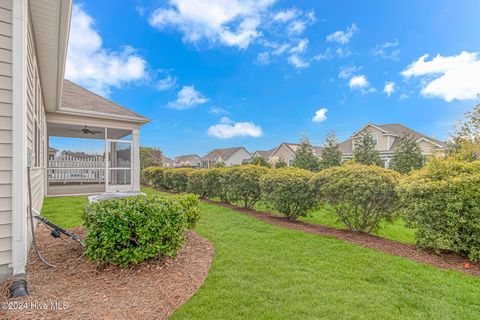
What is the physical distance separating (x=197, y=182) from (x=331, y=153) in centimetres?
1637

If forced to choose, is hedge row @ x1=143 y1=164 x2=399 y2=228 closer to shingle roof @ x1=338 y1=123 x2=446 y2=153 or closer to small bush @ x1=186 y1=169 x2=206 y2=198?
small bush @ x1=186 y1=169 x2=206 y2=198

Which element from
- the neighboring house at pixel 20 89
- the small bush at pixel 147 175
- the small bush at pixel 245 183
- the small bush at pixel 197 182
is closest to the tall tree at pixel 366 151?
the small bush at pixel 197 182

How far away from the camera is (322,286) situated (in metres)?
2.96

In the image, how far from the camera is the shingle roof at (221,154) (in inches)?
1877

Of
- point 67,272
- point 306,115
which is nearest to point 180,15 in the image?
point 67,272

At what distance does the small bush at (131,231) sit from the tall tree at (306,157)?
21.1 m

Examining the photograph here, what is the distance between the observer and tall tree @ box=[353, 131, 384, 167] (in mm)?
21130

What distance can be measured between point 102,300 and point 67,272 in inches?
36.0

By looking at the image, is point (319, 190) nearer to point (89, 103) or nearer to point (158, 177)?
point (89, 103)

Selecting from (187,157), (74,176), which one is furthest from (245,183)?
(187,157)

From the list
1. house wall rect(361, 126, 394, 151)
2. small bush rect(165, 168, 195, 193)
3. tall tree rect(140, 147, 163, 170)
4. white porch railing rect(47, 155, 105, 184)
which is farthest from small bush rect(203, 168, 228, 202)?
house wall rect(361, 126, 394, 151)

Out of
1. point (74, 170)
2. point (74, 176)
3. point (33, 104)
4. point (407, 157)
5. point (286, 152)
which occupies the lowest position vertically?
point (74, 176)

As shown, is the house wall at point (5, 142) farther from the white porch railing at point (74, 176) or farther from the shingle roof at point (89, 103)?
the white porch railing at point (74, 176)

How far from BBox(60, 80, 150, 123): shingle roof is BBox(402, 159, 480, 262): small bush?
10026mm
